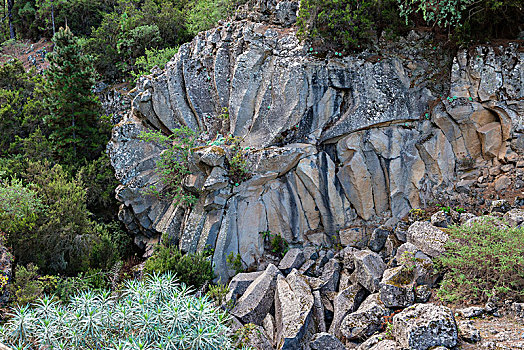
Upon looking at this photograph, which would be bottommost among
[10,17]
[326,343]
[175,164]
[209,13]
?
[326,343]

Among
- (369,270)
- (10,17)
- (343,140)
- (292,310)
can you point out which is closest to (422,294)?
(369,270)

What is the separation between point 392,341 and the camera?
6242 mm

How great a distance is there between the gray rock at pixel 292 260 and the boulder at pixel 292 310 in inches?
30.1

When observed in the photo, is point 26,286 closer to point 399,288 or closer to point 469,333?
point 399,288

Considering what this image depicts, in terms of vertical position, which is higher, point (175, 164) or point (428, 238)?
point (175, 164)

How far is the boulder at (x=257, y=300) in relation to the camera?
8.70 m

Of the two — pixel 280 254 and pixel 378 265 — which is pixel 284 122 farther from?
pixel 378 265

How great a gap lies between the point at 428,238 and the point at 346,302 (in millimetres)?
2552

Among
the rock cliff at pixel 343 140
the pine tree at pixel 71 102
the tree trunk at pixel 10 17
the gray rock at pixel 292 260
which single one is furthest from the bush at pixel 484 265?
the tree trunk at pixel 10 17

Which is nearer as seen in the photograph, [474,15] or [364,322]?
[364,322]

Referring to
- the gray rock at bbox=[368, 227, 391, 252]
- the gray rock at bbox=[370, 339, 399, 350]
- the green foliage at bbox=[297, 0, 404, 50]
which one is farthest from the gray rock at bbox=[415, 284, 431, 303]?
the green foliage at bbox=[297, 0, 404, 50]

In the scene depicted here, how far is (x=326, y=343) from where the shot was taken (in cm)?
728

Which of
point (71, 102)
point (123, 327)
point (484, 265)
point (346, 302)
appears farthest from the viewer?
point (71, 102)

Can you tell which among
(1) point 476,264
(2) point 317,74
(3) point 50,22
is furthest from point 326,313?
(3) point 50,22
